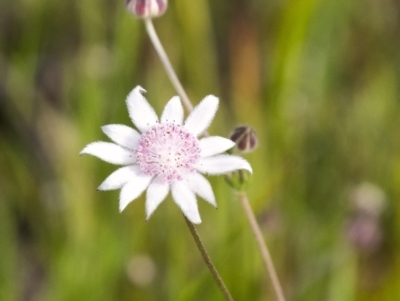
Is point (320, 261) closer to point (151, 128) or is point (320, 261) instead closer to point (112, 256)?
point (112, 256)

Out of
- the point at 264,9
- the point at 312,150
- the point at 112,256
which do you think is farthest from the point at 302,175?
the point at 264,9

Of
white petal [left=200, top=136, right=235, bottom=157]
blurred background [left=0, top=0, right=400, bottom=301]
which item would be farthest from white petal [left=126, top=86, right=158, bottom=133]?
blurred background [left=0, top=0, right=400, bottom=301]

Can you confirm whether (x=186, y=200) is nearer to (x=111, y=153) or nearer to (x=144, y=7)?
(x=111, y=153)

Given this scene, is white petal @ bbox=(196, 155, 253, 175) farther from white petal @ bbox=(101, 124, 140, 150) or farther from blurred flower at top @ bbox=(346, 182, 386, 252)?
blurred flower at top @ bbox=(346, 182, 386, 252)

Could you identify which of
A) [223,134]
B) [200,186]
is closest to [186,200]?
[200,186]

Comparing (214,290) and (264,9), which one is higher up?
(264,9)

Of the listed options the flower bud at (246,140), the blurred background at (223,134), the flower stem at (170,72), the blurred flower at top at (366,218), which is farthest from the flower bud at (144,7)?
the blurred flower at top at (366,218)

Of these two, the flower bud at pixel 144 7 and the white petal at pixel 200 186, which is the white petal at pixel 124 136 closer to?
the white petal at pixel 200 186
